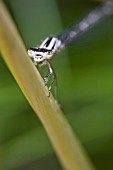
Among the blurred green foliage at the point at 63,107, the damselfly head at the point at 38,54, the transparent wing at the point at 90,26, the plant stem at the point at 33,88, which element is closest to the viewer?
the plant stem at the point at 33,88

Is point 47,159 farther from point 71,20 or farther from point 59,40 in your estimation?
point 71,20

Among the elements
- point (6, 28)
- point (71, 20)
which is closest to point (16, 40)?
point (6, 28)

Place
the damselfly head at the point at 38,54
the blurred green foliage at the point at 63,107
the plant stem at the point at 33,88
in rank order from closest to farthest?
the plant stem at the point at 33,88
the damselfly head at the point at 38,54
the blurred green foliage at the point at 63,107

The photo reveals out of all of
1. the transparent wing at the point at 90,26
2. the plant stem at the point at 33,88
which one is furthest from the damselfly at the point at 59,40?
the plant stem at the point at 33,88

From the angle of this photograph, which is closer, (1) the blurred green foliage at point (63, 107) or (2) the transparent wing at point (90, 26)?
(2) the transparent wing at point (90, 26)

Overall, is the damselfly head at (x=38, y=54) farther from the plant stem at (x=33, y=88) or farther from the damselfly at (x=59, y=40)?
the plant stem at (x=33, y=88)

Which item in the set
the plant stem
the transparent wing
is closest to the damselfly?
the transparent wing
